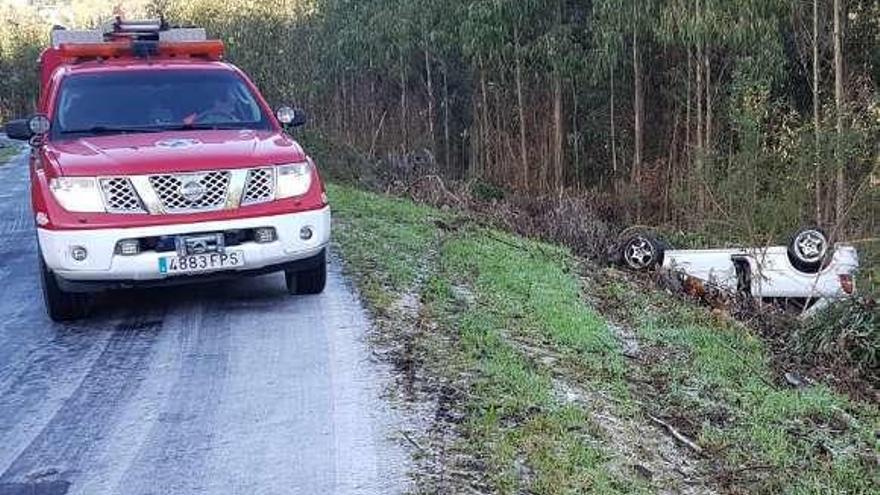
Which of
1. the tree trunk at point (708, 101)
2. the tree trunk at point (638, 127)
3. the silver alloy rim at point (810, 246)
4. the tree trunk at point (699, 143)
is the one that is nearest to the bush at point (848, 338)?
the silver alloy rim at point (810, 246)

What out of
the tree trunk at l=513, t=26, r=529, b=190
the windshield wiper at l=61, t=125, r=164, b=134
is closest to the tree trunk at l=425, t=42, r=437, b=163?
the tree trunk at l=513, t=26, r=529, b=190

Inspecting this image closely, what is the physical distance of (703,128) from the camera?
1988 cm

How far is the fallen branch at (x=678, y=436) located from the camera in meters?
4.32

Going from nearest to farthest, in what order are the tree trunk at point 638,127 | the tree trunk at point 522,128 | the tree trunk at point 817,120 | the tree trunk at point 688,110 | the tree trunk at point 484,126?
the tree trunk at point 817,120, the tree trunk at point 688,110, the tree trunk at point 638,127, the tree trunk at point 522,128, the tree trunk at point 484,126

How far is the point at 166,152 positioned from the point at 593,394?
3.13m

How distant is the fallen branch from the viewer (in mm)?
4324

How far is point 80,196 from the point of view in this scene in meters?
5.90

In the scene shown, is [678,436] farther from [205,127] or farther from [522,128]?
[522,128]

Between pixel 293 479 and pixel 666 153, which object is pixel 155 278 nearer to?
pixel 293 479

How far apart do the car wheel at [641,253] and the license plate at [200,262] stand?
5561 millimetres

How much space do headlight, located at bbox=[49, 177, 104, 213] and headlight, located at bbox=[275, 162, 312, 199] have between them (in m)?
1.11

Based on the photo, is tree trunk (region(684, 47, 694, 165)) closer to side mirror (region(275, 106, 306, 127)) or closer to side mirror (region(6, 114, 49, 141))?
side mirror (region(275, 106, 306, 127))

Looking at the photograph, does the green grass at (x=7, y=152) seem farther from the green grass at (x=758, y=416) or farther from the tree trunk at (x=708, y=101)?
the green grass at (x=758, y=416)

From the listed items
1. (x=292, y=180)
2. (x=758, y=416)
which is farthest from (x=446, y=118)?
(x=758, y=416)
